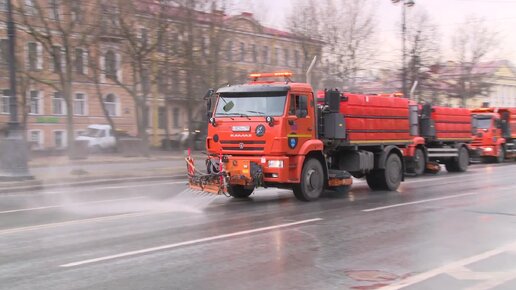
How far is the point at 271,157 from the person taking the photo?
11.6 metres

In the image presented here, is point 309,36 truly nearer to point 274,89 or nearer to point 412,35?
point 412,35

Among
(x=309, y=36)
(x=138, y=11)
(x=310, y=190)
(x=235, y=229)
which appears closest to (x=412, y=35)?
(x=309, y=36)

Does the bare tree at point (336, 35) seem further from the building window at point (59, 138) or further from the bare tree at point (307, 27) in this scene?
the building window at point (59, 138)

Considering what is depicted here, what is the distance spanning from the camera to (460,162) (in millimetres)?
21578

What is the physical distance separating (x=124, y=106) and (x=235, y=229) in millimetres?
45031

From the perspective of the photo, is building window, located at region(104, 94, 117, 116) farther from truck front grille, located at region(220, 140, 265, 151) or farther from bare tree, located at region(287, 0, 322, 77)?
truck front grille, located at region(220, 140, 265, 151)

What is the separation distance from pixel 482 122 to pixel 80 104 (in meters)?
34.8

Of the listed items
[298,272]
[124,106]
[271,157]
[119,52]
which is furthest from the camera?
[124,106]

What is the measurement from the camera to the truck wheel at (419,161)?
1866 centimetres

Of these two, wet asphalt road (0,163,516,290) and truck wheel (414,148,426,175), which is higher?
truck wheel (414,148,426,175)

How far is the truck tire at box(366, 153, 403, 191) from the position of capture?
578 inches

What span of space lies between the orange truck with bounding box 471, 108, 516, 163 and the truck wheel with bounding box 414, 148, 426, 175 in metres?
9.31

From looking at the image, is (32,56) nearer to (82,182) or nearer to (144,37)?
(144,37)

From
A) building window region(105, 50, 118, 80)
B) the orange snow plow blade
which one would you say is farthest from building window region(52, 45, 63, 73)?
the orange snow plow blade
